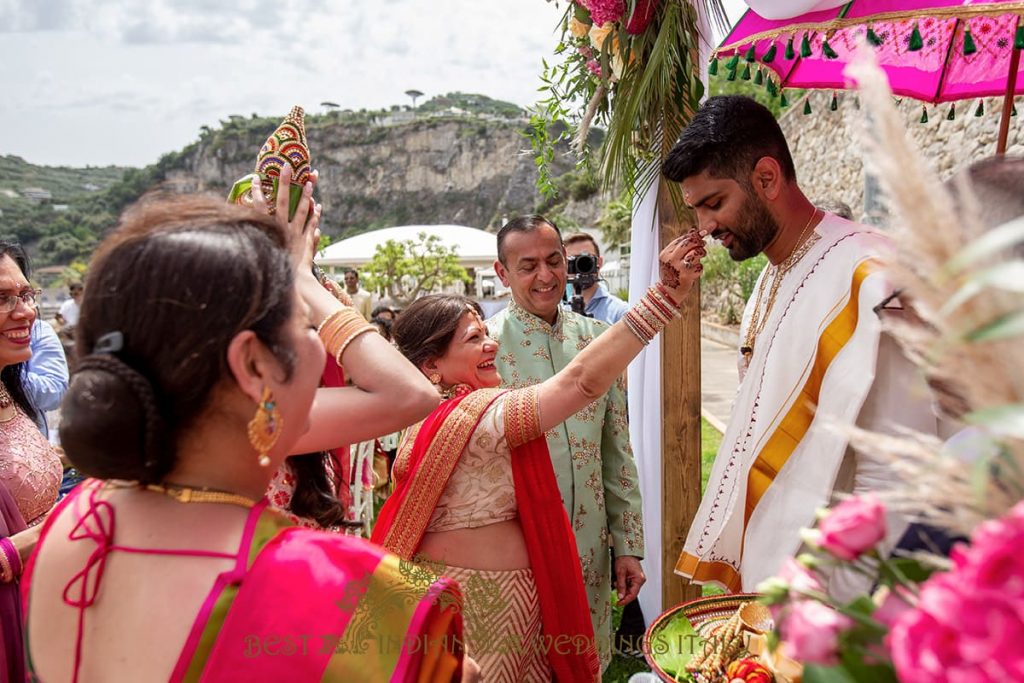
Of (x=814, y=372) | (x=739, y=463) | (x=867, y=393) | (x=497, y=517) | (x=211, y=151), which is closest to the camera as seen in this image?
(x=867, y=393)

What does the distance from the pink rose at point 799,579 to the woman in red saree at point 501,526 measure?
4.46ft

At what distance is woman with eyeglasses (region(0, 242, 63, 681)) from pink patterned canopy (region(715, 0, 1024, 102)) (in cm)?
254

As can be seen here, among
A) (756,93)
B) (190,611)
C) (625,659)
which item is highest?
(756,93)

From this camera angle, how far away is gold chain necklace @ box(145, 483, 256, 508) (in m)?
1.18

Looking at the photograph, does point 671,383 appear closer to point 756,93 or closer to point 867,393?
point 867,393

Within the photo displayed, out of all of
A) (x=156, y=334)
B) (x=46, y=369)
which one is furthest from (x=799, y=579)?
(x=46, y=369)

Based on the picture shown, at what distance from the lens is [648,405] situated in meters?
3.24

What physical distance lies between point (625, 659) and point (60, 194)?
11443cm

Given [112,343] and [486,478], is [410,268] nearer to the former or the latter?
[486,478]

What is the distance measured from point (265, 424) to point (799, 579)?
31.0 inches

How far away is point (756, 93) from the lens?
2689cm

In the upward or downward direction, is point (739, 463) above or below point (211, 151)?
below

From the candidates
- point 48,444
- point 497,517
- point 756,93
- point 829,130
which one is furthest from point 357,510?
point 756,93

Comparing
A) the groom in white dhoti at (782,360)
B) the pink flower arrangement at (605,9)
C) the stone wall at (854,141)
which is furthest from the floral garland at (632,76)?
the stone wall at (854,141)
